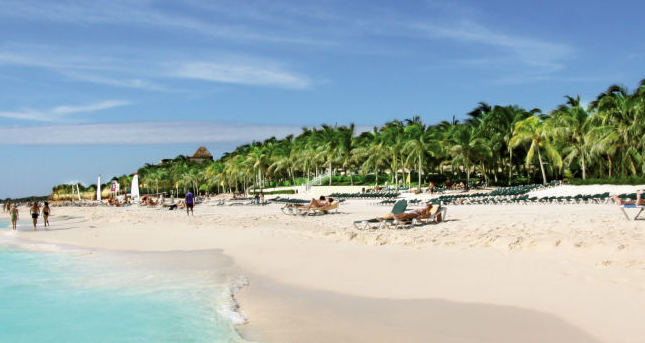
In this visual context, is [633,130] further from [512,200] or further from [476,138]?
[476,138]

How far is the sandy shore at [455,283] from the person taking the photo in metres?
5.65

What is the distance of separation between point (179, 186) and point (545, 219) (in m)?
89.1

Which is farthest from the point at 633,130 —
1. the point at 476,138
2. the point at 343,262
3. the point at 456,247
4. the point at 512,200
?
the point at 343,262

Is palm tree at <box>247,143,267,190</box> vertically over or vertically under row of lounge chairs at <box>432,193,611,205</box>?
over

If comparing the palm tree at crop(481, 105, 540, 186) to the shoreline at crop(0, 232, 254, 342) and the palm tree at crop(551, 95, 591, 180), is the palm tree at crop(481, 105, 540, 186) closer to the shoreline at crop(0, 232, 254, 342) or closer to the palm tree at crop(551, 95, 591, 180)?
the palm tree at crop(551, 95, 591, 180)

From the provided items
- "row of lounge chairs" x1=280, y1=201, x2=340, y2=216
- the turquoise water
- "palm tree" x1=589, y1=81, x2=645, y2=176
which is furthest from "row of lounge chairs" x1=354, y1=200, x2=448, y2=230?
"palm tree" x1=589, y1=81, x2=645, y2=176

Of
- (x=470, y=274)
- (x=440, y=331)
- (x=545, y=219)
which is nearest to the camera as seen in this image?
(x=440, y=331)

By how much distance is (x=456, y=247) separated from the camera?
418 inches

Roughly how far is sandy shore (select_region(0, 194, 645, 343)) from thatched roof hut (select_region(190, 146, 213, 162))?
363 feet

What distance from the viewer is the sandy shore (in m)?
5.65

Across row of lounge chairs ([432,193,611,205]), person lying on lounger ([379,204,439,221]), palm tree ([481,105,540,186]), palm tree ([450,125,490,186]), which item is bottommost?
row of lounge chairs ([432,193,611,205])

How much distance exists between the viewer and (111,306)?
26.3 feet

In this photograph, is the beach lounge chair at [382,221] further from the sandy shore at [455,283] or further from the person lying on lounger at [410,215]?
the sandy shore at [455,283]

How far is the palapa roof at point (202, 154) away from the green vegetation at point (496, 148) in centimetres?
5143
